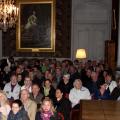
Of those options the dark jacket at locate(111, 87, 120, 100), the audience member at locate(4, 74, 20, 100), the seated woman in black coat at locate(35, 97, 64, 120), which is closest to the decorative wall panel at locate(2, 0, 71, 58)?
the audience member at locate(4, 74, 20, 100)

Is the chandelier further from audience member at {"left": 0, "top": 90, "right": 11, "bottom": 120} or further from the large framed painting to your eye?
the large framed painting

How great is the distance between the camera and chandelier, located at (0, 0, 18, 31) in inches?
472

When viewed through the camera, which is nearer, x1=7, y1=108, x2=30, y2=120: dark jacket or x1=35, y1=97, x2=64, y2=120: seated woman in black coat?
x1=7, y1=108, x2=30, y2=120: dark jacket

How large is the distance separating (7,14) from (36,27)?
627 centimetres

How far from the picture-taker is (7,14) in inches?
480

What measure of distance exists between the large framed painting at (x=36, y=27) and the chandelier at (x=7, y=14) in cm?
583

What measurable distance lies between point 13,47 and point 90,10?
14.2 ft

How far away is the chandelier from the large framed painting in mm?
5833

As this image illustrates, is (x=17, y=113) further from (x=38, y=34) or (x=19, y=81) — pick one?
(x=38, y=34)

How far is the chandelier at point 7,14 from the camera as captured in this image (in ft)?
39.3

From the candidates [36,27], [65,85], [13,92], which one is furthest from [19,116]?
[36,27]

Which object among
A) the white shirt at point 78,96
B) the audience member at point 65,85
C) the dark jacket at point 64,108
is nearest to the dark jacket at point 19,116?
the dark jacket at point 64,108

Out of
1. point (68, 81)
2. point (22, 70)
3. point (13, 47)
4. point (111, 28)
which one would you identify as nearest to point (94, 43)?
point (111, 28)

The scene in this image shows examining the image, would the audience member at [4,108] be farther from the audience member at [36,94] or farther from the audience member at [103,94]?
the audience member at [103,94]
